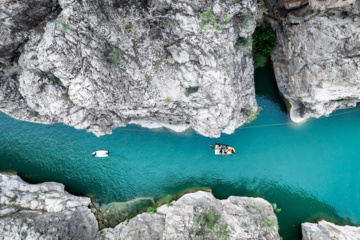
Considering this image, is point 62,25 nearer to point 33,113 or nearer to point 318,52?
point 33,113

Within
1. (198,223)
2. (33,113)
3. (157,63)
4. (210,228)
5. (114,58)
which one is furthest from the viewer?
(198,223)

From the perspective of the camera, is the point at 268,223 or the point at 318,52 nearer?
the point at 318,52

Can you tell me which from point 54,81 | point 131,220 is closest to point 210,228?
point 131,220

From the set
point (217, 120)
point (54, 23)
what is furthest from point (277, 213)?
point (54, 23)

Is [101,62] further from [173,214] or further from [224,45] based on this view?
[173,214]

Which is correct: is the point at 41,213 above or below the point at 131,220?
above

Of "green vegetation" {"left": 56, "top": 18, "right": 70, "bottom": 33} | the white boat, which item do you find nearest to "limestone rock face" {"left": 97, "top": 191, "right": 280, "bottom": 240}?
the white boat
